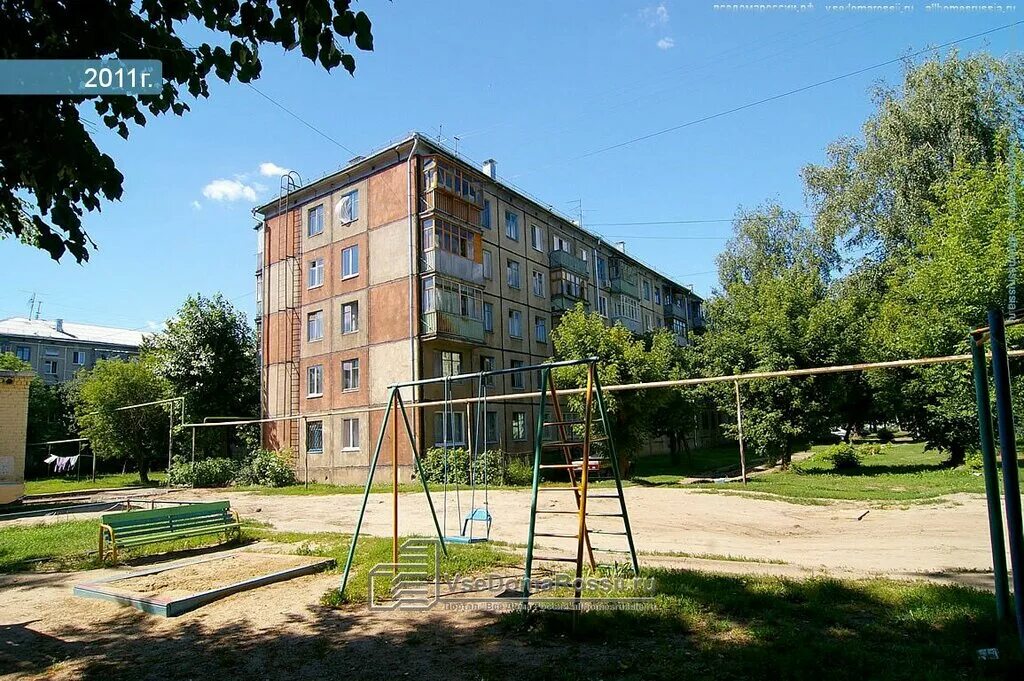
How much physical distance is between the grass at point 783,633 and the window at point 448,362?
2187 centimetres

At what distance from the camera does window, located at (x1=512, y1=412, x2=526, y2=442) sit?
30.5m

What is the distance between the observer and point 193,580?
805 cm

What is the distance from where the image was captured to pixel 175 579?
26.7ft

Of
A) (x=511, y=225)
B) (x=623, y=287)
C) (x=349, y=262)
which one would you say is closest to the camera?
(x=349, y=262)

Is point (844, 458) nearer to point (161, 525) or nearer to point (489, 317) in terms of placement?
point (489, 317)

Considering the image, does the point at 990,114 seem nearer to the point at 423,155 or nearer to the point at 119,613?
the point at 423,155

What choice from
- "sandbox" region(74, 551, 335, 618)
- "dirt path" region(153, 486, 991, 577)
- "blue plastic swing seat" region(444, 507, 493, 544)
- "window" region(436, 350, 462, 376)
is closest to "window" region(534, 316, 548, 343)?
"window" region(436, 350, 462, 376)

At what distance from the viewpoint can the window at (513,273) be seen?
106ft

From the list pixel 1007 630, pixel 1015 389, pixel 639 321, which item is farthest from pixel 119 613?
pixel 639 321

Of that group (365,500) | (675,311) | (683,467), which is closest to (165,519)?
(365,500)

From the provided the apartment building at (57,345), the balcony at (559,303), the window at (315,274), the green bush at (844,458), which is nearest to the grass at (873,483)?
the green bush at (844,458)

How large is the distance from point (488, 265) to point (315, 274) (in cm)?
851

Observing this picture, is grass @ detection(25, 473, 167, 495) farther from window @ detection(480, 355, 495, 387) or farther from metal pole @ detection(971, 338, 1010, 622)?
metal pole @ detection(971, 338, 1010, 622)

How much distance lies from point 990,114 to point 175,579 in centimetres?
3064
